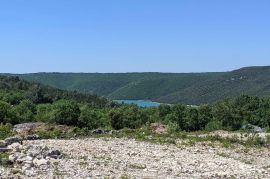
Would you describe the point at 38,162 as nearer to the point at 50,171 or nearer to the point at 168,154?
the point at 50,171

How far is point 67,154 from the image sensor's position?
26.7 meters

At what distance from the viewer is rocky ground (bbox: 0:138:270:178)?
22047 millimetres

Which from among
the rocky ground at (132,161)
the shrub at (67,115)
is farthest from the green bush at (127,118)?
the rocky ground at (132,161)

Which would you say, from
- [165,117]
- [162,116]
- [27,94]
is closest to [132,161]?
[165,117]

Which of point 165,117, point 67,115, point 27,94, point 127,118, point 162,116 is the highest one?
point 67,115

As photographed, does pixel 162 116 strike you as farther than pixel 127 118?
Yes

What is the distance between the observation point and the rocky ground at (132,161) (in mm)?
22047

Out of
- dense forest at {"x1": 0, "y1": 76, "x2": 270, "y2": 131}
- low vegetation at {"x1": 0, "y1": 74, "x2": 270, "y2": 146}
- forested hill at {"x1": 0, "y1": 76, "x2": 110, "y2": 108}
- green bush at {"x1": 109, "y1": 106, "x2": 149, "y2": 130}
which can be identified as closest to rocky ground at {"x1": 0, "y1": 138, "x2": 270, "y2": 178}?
low vegetation at {"x1": 0, "y1": 74, "x2": 270, "y2": 146}

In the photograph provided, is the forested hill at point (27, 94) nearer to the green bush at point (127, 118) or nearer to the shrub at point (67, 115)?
the green bush at point (127, 118)

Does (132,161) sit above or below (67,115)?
above

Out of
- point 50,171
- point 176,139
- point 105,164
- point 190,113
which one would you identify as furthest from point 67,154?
point 190,113

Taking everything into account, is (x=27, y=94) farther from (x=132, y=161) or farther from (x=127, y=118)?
(x=132, y=161)

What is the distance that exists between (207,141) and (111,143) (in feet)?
27.0

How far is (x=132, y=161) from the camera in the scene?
86.4ft
